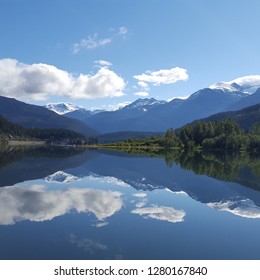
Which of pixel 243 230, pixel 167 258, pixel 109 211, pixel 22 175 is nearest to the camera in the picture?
pixel 167 258

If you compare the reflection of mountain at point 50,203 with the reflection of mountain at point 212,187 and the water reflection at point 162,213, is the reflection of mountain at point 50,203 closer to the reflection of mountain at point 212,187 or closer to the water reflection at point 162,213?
the water reflection at point 162,213

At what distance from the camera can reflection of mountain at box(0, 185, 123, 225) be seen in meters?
35.7

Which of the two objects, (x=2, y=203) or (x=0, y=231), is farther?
(x=2, y=203)

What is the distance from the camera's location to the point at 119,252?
24547 millimetres

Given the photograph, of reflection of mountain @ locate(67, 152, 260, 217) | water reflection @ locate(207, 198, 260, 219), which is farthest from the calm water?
reflection of mountain @ locate(67, 152, 260, 217)

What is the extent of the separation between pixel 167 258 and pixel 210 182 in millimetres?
43299

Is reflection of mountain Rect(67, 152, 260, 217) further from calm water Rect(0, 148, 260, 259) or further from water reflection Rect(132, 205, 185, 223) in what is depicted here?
water reflection Rect(132, 205, 185, 223)

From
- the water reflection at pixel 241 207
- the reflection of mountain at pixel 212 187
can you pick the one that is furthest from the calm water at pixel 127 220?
the reflection of mountain at pixel 212 187

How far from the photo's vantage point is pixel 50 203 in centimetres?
4178

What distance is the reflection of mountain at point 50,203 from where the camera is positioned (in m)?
35.7
